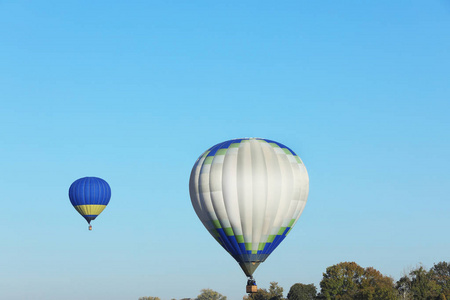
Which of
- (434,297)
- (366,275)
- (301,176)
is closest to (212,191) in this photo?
(301,176)

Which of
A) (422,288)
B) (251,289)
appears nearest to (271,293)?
(422,288)

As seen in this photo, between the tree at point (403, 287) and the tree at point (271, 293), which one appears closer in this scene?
the tree at point (403, 287)

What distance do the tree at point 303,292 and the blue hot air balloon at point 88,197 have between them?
164ft

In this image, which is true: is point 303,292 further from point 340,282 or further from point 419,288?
point 419,288

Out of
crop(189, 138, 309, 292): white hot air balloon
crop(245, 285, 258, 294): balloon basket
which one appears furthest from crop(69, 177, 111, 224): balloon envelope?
crop(245, 285, 258, 294): balloon basket

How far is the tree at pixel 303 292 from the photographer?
13325 cm

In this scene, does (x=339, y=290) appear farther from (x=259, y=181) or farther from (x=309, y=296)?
(x=259, y=181)

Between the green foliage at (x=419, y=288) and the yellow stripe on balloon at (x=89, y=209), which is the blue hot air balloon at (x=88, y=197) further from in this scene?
the green foliage at (x=419, y=288)

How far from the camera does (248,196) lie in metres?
60.6

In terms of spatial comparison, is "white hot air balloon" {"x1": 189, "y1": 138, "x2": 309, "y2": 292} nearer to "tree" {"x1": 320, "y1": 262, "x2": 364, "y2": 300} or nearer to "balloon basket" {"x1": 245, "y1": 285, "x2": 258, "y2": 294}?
"balloon basket" {"x1": 245, "y1": 285, "x2": 258, "y2": 294}

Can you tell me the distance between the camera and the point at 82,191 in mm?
97000

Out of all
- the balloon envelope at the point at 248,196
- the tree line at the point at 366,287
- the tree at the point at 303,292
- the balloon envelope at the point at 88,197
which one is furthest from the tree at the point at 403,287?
the balloon envelope at the point at 248,196

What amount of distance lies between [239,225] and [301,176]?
24.0 feet

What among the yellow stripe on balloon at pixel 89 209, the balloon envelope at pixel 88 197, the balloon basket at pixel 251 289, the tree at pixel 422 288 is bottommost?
the balloon basket at pixel 251 289
